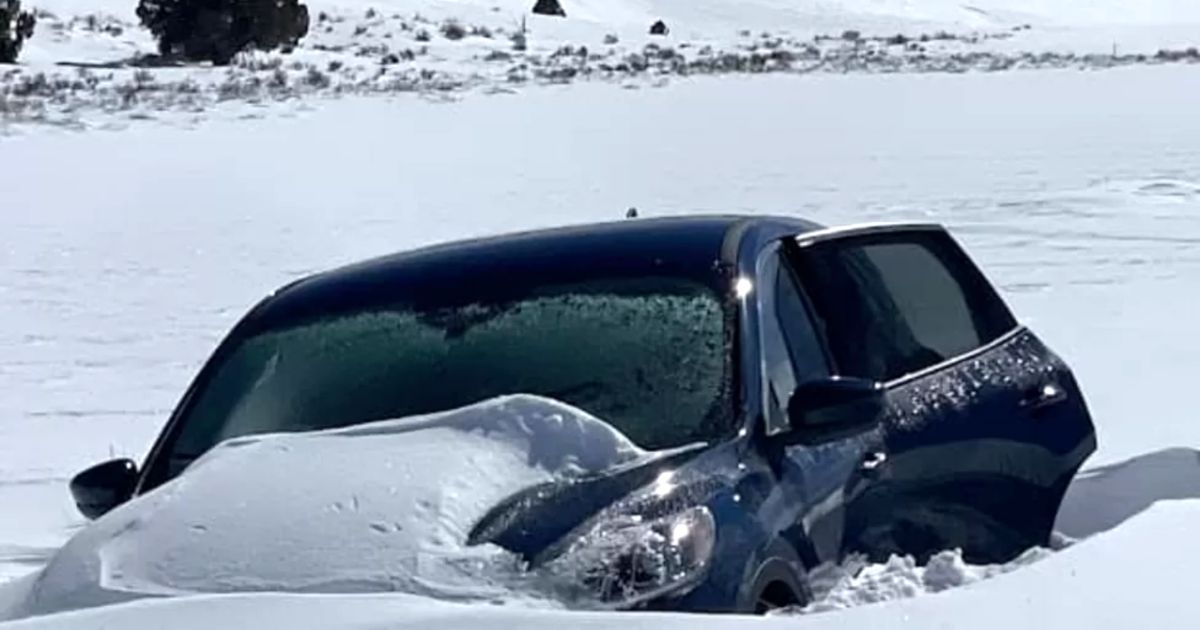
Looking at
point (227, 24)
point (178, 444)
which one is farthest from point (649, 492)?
point (227, 24)

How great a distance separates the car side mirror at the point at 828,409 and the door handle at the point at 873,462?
0.21 meters

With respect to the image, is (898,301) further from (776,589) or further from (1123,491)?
(776,589)

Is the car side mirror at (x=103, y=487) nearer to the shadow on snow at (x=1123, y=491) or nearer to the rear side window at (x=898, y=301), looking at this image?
the rear side window at (x=898, y=301)

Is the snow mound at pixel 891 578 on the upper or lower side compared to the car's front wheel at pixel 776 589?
lower

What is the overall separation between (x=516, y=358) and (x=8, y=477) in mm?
4375

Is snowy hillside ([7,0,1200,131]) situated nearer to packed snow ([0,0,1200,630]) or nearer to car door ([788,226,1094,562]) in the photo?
packed snow ([0,0,1200,630])

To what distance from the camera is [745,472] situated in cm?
498

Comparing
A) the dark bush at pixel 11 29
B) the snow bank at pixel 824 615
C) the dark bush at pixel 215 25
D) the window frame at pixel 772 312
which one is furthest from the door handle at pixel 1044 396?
the dark bush at pixel 215 25

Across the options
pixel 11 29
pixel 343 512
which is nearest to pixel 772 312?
pixel 343 512

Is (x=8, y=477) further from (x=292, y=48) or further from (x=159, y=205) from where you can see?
(x=292, y=48)

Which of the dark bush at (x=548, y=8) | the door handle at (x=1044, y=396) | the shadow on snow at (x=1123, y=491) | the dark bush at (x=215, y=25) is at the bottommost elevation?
the dark bush at (x=548, y=8)

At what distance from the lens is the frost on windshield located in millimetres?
5363

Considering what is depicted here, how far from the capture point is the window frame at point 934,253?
235 inches

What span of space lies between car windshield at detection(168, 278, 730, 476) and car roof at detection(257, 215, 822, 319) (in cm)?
8
